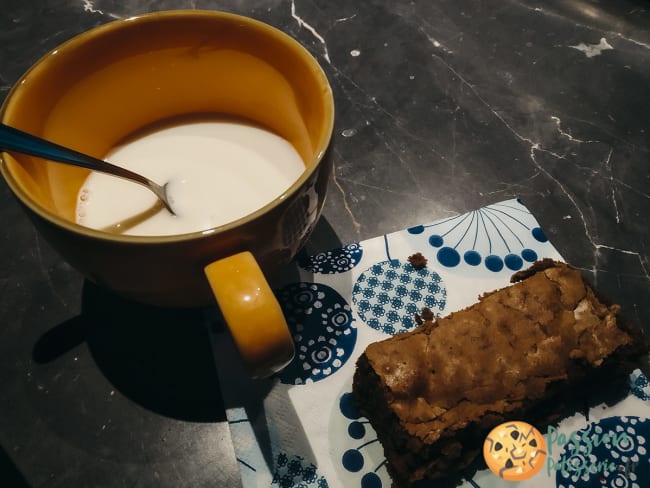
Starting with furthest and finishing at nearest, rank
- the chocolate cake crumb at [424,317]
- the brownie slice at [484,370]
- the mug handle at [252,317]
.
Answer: the chocolate cake crumb at [424,317] < the brownie slice at [484,370] < the mug handle at [252,317]

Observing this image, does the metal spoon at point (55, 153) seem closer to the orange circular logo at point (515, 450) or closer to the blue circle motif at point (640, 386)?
the orange circular logo at point (515, 450)

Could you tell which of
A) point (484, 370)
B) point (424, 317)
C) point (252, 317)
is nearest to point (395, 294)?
point (424, 317)

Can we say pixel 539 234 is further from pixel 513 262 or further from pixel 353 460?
pixel 353 460

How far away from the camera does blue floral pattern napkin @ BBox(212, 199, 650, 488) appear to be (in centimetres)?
50

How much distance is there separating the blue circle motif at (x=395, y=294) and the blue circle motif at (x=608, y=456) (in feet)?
0.65

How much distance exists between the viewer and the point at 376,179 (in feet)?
2.52

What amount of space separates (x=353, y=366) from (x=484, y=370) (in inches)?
5.5

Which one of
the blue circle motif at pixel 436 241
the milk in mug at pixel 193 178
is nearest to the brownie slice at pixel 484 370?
the blue circle motif at pixel 436 241

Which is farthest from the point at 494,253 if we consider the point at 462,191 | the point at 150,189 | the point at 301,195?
the point at 150,189

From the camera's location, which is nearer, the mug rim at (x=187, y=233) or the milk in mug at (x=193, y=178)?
the mug rim at (x=187, y=233)

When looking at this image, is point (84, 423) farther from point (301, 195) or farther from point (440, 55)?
point (440, 55)

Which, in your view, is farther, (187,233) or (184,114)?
(184,114)

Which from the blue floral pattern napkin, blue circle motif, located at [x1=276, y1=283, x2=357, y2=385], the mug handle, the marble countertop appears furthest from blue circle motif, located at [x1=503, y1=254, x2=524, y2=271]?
the mug handle

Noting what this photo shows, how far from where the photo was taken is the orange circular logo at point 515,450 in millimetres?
499
